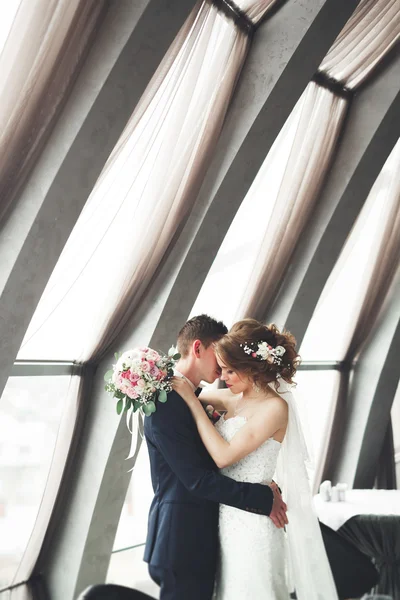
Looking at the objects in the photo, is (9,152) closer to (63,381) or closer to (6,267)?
(6,267)

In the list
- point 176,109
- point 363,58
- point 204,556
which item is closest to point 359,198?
point 363,58

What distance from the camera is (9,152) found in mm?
3584

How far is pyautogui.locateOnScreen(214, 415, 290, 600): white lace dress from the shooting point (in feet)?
9.83

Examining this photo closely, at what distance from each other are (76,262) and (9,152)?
3.42 feet

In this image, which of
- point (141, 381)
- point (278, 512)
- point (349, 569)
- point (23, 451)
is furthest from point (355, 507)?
point (141, 381)

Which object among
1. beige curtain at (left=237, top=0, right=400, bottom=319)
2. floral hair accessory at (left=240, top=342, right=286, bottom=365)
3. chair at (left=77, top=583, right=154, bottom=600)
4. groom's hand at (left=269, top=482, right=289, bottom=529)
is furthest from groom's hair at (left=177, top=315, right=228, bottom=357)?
beige curtain at (left=237, top=0, right=400, bottom=319)

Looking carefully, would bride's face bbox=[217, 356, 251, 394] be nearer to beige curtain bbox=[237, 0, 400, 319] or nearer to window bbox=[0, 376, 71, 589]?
window bbox=[0, 376, 71, 589]

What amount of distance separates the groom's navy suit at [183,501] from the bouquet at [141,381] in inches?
2.6

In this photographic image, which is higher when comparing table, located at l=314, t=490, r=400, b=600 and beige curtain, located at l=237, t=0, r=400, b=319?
beige curtain, located at l=237, t=0, r=400, b=319

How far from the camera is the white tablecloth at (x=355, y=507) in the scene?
5305mm

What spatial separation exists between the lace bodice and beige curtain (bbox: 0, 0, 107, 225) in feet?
6.26

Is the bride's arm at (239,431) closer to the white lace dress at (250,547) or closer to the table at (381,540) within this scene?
the white lace dress at (250,547)

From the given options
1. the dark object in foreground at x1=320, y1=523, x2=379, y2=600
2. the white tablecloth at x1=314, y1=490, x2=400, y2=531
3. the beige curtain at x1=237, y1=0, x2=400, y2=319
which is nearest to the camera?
the dark object in foreground at x1=320, y1=523, x2=379, y2=600

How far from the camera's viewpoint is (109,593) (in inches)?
89.4
